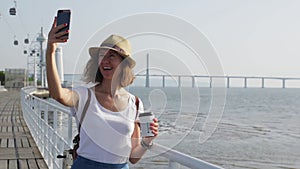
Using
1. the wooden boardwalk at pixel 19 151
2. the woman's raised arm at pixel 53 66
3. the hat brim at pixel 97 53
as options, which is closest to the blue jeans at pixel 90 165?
the woman's raised arm at pixel 53 66

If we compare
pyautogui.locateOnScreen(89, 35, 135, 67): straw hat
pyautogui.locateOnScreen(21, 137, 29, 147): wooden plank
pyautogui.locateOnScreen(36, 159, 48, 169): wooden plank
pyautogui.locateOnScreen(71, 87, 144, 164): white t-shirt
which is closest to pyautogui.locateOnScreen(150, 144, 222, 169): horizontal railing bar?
pyautogui.locateOnScreen(71, 87, 144, 164): white t-shirt

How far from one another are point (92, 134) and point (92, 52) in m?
0.44

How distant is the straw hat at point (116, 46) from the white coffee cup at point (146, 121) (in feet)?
1.10

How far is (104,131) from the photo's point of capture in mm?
2574

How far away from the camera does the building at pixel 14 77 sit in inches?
2813

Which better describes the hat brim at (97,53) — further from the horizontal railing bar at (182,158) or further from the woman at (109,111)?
the horizontal railing bar at (182,158)

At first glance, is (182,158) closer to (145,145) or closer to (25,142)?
(145,145)

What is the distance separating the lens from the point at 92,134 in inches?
102

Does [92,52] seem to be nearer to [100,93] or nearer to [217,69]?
[100,93]

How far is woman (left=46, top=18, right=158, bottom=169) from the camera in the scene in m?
2.58

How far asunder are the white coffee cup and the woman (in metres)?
0.02

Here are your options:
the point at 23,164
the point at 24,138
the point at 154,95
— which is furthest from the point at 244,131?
the point at 154,95

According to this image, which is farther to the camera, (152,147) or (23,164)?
(23,164)

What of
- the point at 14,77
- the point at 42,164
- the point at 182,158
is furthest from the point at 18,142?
the point at 14,77
